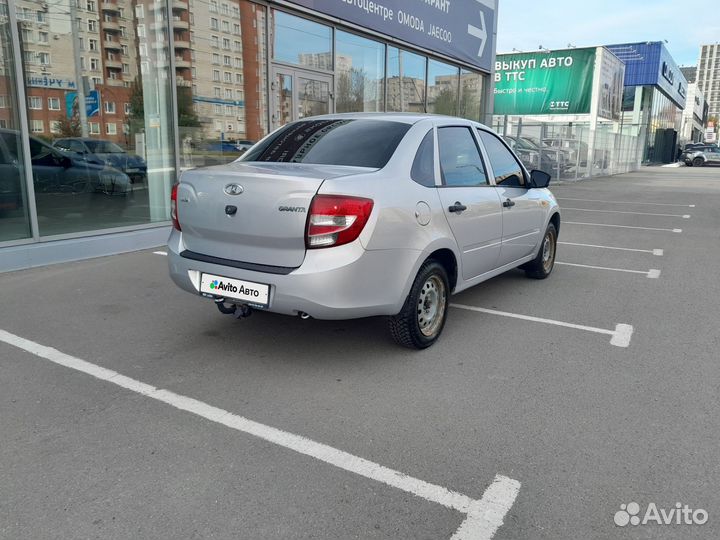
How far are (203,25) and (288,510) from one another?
8303mm

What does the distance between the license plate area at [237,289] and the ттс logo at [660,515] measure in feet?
7.30

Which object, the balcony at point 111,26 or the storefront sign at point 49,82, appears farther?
the balcony at point 111,26

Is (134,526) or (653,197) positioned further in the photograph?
(653,197)

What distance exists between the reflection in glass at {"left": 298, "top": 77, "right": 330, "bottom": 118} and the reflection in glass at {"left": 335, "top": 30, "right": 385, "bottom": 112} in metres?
0.33

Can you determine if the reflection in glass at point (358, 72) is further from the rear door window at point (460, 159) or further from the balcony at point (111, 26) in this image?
the rear door window at point (460, 159)

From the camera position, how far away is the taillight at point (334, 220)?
3500 millimetres

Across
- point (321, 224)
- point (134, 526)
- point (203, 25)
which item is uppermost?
point (203, 25)

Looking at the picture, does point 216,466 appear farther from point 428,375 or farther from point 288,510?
point 428,375

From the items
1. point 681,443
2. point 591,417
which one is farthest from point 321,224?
point 681,443

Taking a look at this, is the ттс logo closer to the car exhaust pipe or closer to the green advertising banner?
A: the car exhaust pipe

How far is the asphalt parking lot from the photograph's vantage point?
2.47 metres

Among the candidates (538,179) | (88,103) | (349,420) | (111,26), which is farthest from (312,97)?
(349,420)

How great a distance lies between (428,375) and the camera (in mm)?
3906

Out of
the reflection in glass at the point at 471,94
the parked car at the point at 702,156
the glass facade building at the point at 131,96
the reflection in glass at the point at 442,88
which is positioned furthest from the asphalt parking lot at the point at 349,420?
the parked car at the point at 702,156
